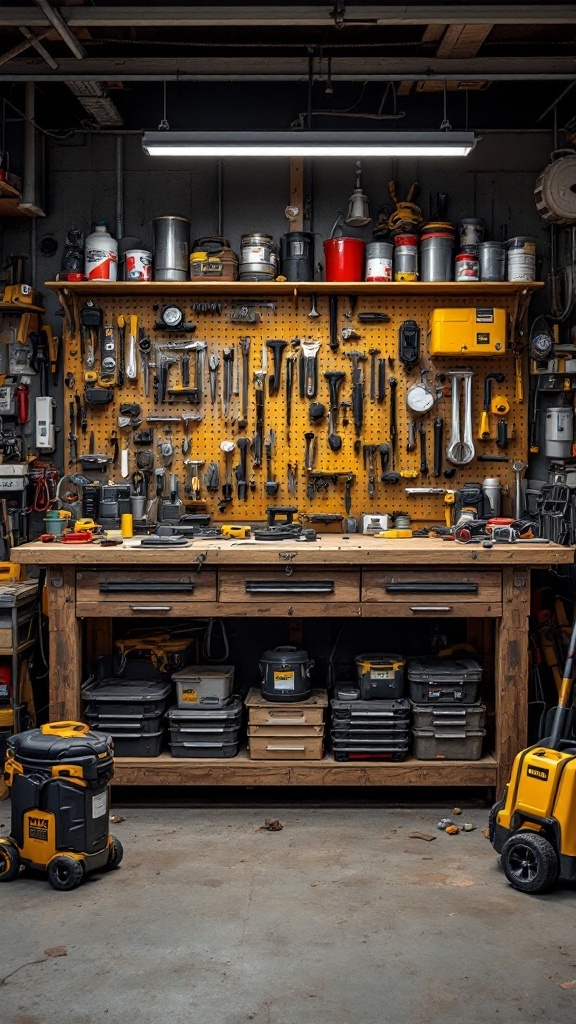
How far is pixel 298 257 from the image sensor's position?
4.31m

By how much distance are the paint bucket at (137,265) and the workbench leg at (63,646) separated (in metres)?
1.48

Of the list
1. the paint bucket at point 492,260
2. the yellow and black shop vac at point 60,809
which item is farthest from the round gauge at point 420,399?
the yellow and black shop vac at point 60,809

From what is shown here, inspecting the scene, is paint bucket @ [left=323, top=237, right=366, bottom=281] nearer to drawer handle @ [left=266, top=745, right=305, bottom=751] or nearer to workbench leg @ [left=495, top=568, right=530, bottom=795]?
workbench leg @ [left=495, top=568, right=530, bottom=795]

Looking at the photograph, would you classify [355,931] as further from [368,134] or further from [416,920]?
[368,134]

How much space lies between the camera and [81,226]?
4.55 meters

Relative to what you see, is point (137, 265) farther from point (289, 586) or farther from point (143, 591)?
point (289, 586)

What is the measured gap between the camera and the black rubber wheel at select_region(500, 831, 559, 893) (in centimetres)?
293

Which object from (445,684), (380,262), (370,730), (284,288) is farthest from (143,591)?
(380,262)

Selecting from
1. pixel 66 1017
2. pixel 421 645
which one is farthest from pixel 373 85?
pixel 66 1017

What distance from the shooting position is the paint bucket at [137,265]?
429cm

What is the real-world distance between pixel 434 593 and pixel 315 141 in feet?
6.16

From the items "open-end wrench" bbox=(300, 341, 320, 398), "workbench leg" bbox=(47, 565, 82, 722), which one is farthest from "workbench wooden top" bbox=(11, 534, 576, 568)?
"open-end wrench" bbox=(300, 341, 320, 398)

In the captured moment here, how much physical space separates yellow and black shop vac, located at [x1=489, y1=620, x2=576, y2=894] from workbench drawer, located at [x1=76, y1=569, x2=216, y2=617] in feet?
4.55

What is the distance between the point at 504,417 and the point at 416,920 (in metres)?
2.49
